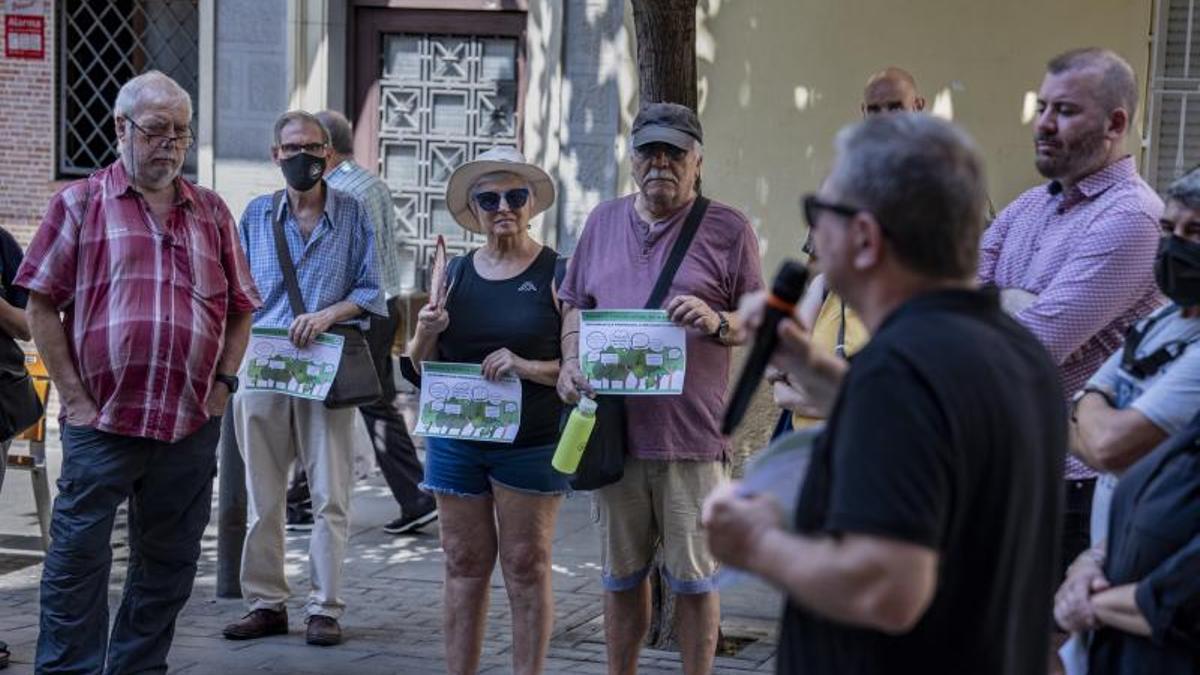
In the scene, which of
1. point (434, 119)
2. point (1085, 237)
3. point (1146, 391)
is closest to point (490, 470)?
point (1085, 237)

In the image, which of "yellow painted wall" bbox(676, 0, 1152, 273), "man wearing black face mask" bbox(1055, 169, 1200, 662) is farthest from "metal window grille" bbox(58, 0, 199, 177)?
"man wearing black face mask" bbox(1055, 169, 1200, 662)

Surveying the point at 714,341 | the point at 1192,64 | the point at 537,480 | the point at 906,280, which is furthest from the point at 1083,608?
the point at 1192,64

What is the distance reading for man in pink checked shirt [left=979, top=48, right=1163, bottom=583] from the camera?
4.75 metres

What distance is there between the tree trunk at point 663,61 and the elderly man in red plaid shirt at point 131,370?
1.87 meters

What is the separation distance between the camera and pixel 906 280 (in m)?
2.90

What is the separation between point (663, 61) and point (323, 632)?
106 inches

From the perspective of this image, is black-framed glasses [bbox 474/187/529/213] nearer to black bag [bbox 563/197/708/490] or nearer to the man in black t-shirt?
black bag [bbox 563/197/708/490]

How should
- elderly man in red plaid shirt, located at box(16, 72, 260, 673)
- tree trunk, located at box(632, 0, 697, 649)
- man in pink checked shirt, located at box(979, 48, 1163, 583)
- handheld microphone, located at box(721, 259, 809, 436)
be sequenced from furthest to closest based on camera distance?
tree trunk, located at box(632, 0, 697, 649) < elderly man in red plaid shirt, located at box(16, 72, 260, 673) < man in pink checked shirt, located at box(979, 48, 1163, 583) < handheld microphone, located at box(721, 259, 809, 436)

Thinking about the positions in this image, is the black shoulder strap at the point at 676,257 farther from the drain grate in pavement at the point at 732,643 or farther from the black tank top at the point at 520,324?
the drain grate in pavement at the point at 732,643

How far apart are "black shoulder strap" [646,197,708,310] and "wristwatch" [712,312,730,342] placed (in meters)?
0.21

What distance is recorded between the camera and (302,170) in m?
7.60

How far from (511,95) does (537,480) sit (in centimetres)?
602

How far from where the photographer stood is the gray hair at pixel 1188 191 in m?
4.04

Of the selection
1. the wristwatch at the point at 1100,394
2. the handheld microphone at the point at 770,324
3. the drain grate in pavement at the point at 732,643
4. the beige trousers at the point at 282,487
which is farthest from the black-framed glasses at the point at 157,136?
the handheld microphone at the point at 770,324
